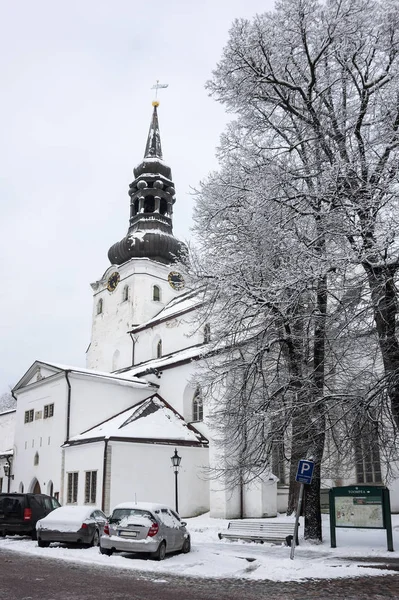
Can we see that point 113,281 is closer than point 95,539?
No

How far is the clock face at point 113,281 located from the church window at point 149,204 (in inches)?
209

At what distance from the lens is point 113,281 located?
1709 inches

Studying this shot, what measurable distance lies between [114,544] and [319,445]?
19.7 feet

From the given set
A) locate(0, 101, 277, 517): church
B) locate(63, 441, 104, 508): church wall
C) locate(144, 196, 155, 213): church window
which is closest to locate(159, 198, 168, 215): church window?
locate(0, 101, 277, 517): church

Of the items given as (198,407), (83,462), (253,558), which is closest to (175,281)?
(198,407)

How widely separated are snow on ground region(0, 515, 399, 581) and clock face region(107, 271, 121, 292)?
26.5 metres

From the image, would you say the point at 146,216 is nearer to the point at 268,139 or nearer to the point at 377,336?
the point at 268,139

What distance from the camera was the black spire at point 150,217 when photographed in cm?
4225

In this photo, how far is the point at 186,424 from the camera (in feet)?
95.3

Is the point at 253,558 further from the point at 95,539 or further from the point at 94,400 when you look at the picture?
the point at 94,400

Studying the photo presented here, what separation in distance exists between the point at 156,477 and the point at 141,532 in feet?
43.7

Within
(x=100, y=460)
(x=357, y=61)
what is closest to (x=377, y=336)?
(x=357, y=61)

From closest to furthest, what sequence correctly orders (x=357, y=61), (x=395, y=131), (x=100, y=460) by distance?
(x=395, y=131) → (x=357, y=61) → (x=100, y=460)

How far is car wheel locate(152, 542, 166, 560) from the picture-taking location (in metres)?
13.0
